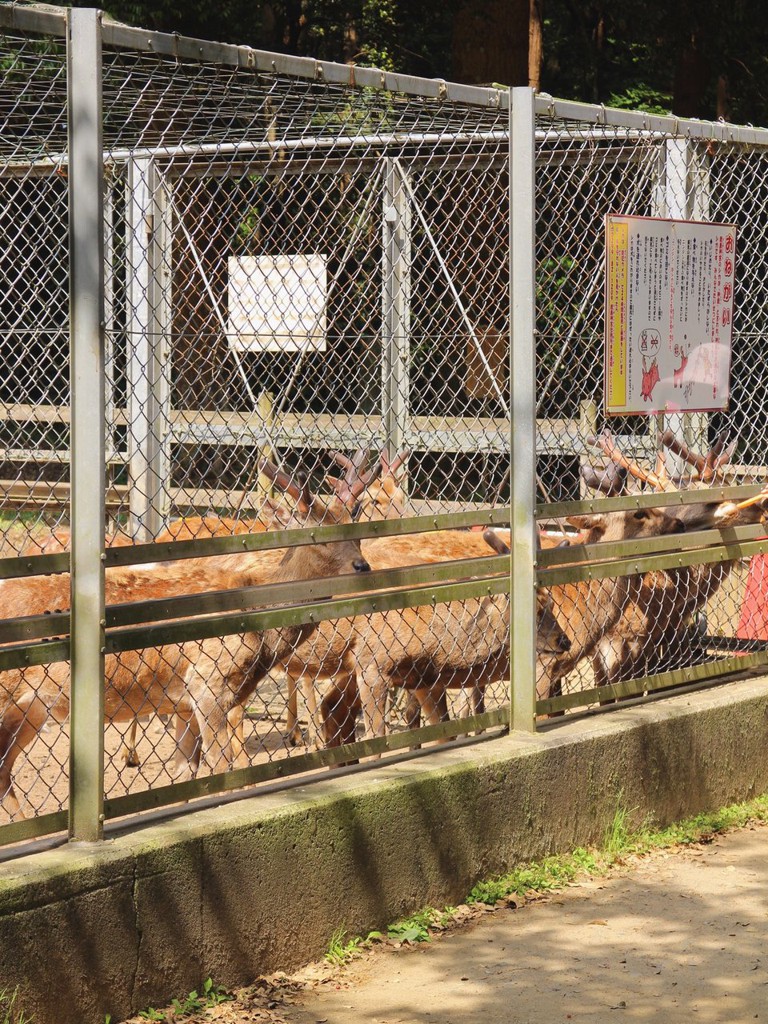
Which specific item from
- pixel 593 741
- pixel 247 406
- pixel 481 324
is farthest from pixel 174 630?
pixel 247 406

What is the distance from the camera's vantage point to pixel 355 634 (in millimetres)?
6254

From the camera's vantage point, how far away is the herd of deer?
573 centimetres

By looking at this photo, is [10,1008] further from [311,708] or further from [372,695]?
[311,708]

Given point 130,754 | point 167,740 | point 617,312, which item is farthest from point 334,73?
point 167,740

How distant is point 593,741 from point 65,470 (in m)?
7.02

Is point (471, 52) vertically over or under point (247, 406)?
over

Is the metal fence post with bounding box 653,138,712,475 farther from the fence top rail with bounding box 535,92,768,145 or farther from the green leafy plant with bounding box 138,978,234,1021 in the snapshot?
the green leafy plant with bounding box 138,978,234,1021

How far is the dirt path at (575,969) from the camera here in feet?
13.4

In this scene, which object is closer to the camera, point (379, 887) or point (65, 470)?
point (379, 887)

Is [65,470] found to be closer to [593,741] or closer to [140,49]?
[593,741]

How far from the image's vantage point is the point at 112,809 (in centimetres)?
392

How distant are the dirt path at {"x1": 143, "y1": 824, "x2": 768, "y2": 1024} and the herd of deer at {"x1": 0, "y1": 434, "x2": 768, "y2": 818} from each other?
123cm

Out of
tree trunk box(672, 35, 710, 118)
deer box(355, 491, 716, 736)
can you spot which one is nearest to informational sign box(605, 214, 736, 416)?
deer box(355, 491, 716, 736)

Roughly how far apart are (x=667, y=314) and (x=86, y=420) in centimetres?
281
